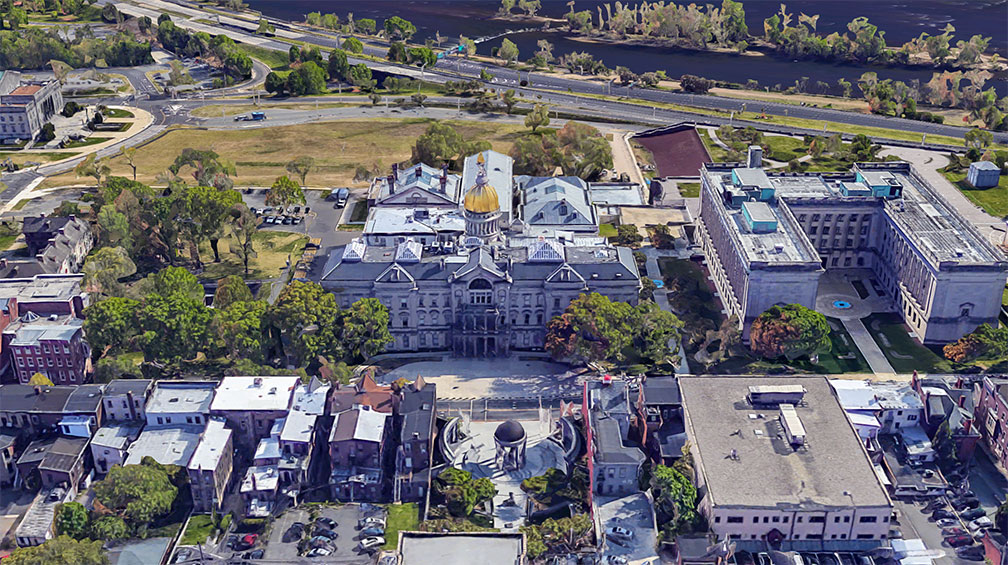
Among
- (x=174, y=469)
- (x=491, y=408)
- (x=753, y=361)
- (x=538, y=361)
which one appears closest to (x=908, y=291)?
(x=753, y=361)

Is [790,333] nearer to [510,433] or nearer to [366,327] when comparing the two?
[510,433]

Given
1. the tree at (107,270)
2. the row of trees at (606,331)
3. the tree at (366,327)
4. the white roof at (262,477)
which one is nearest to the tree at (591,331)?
the row of trees at (606,331)

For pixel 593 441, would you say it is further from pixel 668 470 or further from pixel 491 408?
pixel 491 408

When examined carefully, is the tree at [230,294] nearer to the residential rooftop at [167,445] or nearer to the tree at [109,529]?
the residential rooftop at [167,445]

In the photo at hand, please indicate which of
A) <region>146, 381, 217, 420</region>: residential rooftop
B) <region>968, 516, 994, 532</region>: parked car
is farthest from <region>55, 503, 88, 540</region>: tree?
<region>968, 516, 994, 532</region>: parked car

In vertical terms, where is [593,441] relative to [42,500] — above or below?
above

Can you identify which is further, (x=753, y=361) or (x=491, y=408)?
(x=753, y=361)

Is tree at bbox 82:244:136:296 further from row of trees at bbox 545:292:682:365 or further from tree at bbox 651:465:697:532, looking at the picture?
tree at bbox 651:465:697:532

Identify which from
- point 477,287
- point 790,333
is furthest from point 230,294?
point 790,333
